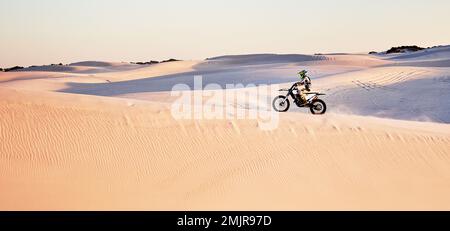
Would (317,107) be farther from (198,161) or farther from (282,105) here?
(198,161)

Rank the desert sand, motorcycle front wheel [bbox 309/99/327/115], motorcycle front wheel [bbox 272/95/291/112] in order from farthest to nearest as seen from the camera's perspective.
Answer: motorcycle front wheel [bbox 272/95/291/112]
motorcycle front wheel [bbox 309/99/327/115]
the desert sand

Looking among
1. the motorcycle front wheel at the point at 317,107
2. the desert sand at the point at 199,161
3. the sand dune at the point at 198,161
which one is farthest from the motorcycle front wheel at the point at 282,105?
the sand dune at the point at 198,161

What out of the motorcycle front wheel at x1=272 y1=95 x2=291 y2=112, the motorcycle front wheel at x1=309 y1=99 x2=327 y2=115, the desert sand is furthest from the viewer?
the motorcycle front wheel at x1=272 y1=95 x2=291 y2=112

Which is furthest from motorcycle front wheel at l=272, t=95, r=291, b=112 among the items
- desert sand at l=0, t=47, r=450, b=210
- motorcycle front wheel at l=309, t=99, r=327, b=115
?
desert sand at l=0, t=47, r=450, b=210

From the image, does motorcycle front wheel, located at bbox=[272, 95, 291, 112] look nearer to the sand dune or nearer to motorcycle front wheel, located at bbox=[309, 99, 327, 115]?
motorcycle front wheel, located at bbox=[309, 99, 327, 115]

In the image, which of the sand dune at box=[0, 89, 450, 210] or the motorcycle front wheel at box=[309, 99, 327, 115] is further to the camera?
the motorcycle front wheel at box=[309, 99, 327, 115]

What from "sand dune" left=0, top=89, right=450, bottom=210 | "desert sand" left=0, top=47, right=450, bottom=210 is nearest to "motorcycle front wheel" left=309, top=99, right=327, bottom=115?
"desert sand" left=0, top=47, right=450, bottom=210

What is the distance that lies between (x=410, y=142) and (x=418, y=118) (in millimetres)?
8222

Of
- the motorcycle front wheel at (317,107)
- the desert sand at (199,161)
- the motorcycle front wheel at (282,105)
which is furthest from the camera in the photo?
the motorcycle front wheel at (282,105)

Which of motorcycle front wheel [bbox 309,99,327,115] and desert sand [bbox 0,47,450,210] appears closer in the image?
desert sand [bbox 0,47,450,210]

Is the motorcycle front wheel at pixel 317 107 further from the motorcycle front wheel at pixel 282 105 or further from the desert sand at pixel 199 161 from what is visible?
the desert sand at pixel 199 161

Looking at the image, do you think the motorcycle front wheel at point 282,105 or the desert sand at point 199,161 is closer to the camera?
the desert sand at point 199,161

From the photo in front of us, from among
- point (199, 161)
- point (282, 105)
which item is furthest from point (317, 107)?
point (199, 161)

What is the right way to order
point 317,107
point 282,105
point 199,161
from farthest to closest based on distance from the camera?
1. point 282,105
2. point 317,107
3. point 199,161
